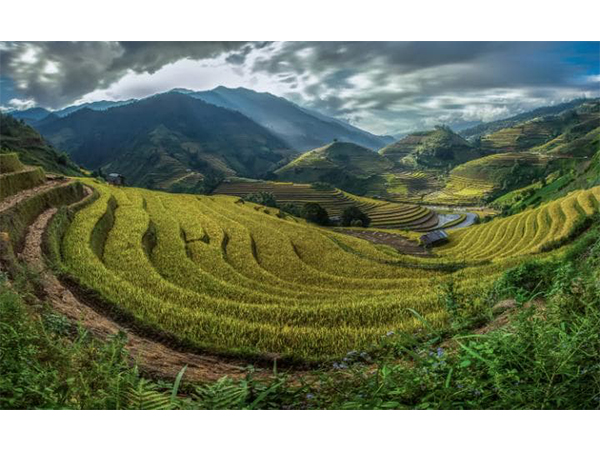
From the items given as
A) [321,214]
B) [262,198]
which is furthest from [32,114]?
[262,198]

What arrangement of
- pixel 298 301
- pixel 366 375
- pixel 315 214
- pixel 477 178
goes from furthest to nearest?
pixel 477 178 → pixel 315 214 → pixel 298 301 → pixel 366 375

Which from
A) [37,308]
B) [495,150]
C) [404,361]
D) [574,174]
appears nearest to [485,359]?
[404,361]

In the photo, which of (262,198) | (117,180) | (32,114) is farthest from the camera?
(117,180)

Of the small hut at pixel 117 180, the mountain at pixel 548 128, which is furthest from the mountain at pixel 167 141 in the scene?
the mountain at pixel 548 128

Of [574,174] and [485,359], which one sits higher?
[574,174]

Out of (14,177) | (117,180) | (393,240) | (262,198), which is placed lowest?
(393,240)

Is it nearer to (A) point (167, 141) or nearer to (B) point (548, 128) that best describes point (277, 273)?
(B) point (548, 128)

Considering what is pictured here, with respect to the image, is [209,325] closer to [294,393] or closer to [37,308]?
[294,393]
